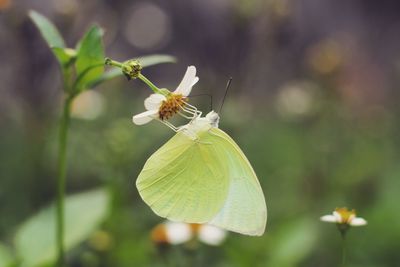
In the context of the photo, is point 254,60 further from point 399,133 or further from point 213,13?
point 213,13

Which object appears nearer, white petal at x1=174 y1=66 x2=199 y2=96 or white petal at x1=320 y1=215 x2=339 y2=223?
white petal at x1=174 y1=66 x2=199 y2=96

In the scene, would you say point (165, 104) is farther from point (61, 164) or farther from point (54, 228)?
point (54, 228)

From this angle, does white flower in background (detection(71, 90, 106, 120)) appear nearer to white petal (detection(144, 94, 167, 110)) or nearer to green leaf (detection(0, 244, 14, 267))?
green leaf (detection(0, 244, 14, 267))

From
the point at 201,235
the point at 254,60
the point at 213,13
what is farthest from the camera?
the point at 213,13

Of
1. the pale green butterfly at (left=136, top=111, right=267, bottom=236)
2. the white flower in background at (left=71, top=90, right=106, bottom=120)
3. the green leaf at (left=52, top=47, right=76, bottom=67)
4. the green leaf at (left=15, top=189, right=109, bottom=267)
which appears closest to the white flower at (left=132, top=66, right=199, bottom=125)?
the pale green butterfly at (left=136, top=111, right=267, bottom=236)

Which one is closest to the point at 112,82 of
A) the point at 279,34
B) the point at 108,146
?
the point at 279,34

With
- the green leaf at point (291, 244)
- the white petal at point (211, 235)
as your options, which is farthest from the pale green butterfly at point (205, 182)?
the green leaf at point (291, 244)

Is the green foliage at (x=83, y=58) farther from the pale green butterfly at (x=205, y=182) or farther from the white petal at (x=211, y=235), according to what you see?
the white petal at (x=211, y=235)
